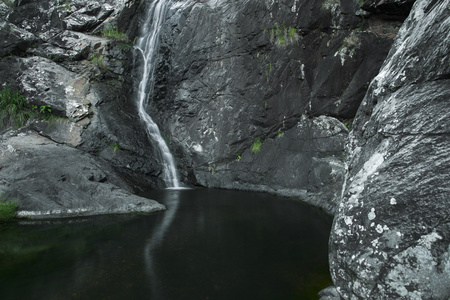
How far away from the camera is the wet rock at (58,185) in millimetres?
9070

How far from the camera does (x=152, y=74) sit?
17.0m

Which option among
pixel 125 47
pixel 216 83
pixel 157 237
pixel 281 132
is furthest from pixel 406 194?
pixel 125 47

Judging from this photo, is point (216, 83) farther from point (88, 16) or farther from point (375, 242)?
point (375, 242)

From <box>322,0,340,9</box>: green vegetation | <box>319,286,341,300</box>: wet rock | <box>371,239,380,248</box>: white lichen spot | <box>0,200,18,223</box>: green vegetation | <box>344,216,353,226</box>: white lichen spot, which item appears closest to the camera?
<box>371,239,380,248</box>: white lichen spot

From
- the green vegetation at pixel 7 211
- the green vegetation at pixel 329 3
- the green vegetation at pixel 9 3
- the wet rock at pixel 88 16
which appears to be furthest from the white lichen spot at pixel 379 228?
the green vegetation at pixel 9 3

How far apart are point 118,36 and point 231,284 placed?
53.5ft

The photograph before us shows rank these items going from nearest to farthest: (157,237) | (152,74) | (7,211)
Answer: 1. (157,237)
2. (7,211)
3. (152,74)

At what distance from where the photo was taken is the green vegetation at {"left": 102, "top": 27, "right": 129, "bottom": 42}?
17.3 metres

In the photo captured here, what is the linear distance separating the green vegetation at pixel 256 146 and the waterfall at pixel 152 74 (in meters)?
3.86

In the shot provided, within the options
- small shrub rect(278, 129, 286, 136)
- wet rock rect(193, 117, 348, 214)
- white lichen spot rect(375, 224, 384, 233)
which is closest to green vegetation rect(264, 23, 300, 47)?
wet rock rect(193, 117, 348, 214)

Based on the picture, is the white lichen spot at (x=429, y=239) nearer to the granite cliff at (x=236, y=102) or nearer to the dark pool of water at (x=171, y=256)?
Result: the granite cliff at (x=236, y=102)

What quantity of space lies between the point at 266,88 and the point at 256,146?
2.71 metres

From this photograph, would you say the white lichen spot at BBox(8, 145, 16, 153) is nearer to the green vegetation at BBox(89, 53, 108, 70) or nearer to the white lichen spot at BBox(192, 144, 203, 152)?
the green vegetation at BBox(89, 53, 108, 70)

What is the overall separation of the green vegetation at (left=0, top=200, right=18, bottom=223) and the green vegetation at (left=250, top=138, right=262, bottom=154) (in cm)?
894
